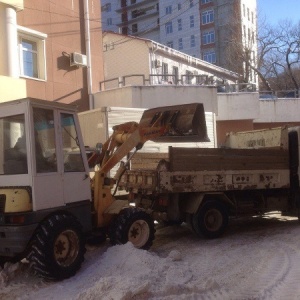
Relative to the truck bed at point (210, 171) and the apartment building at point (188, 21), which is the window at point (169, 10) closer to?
the apartment building at point (188, 21)

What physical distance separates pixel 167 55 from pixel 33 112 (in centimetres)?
2512

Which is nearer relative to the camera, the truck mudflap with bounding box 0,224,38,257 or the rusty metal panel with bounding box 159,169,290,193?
the truck mudflap with bounding box 0,224,38,257

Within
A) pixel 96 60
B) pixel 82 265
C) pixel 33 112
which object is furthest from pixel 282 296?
pixel 96 60

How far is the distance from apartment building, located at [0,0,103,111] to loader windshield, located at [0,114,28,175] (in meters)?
6.35

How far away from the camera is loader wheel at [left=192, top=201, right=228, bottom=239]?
31.0ft

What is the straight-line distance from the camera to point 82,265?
7285 millimetres

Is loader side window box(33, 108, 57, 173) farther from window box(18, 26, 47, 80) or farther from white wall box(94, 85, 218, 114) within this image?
white wall box(94, 85, 218, 114)

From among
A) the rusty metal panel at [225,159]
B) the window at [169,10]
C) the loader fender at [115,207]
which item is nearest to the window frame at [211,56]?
the window at [169,10]

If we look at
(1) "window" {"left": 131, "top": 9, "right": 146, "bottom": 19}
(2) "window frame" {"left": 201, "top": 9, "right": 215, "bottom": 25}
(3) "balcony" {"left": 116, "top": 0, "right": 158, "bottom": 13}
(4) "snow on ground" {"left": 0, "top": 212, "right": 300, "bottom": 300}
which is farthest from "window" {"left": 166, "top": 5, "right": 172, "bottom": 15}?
(4) "snow on ground" {"left": 0, "top": 212, "right": 300, "bottom": 300}

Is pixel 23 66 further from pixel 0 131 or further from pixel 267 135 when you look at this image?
pixel 0 131

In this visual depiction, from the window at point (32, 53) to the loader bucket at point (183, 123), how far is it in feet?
28.0

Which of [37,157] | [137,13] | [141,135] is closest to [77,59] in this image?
[141,135]

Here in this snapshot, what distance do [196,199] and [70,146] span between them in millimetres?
3330

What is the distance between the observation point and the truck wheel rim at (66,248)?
6.60 metres
